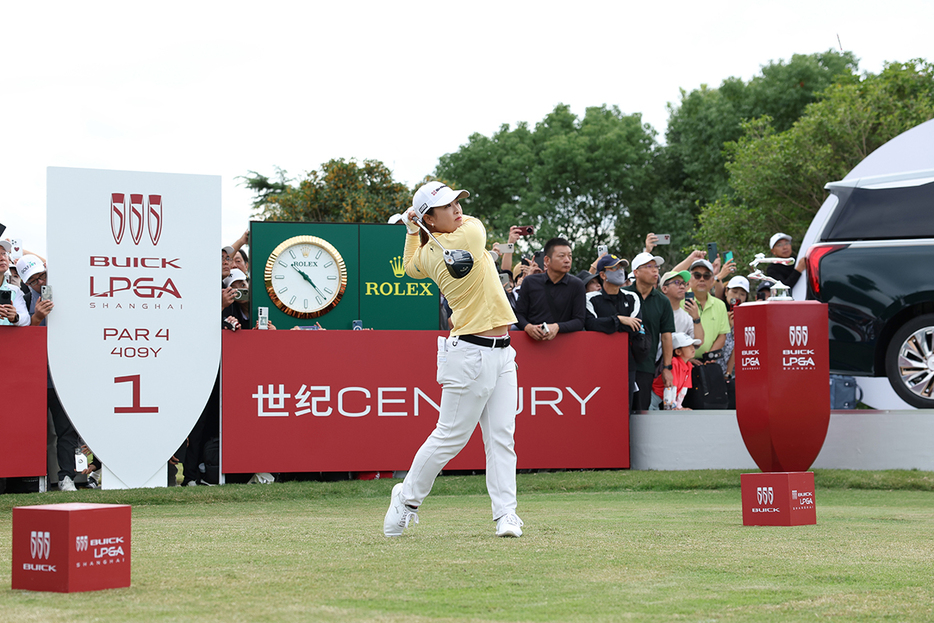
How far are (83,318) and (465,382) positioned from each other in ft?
16.2

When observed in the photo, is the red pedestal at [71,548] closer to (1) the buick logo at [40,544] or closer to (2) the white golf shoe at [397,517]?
(1) the buick logo at [40,544]

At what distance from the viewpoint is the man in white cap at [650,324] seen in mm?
11531

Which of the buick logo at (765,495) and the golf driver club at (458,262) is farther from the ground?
the golf driver club at (458,262)

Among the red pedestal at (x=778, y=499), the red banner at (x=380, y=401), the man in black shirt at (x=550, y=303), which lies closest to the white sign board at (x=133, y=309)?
the red banner at (x=380, y=401)

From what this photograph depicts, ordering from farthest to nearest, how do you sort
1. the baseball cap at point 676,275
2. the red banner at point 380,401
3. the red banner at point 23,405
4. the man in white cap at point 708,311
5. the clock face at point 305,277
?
the man in white cap at point 708,311 → the baseball cap at point 676,275 → the clock face at point 305,277 → the red banner at point 380,401 → the red banner at point 23,405

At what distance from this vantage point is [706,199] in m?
44.1

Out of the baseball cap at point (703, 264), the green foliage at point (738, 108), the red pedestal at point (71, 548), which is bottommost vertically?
the red pedestal at point (71, 548)

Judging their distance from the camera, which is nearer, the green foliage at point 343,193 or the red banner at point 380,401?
the red banner at point 380,401

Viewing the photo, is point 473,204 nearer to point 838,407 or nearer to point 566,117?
point 566,117

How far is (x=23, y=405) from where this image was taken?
954 centimetres

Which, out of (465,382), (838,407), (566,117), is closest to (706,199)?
(566,117)

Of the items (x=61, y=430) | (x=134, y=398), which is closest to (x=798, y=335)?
(x=134, y=398)

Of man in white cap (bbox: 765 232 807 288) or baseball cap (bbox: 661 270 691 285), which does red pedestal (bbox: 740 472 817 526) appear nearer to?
baseball cap (bbox: 661 270 691 285)

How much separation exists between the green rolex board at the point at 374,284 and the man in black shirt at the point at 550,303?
1.46 metres
